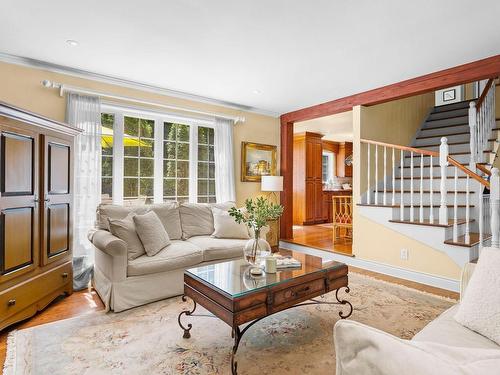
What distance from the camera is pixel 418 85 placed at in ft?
11.6

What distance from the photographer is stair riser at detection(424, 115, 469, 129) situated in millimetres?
5254

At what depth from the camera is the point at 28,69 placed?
317 centimetres

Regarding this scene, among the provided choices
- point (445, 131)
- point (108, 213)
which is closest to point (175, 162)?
point (108, 213)

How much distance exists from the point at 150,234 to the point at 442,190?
3217 mm

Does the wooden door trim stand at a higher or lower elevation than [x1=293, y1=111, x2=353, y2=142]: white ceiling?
lower

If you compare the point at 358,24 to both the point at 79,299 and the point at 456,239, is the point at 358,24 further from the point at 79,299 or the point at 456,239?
the point at 79,299

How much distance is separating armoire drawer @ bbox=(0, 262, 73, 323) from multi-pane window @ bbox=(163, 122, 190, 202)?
5.26 feet

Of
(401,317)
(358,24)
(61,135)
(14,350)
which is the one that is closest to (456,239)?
(401,317)

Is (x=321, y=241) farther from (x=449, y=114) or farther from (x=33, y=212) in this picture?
(x=33, y=212)

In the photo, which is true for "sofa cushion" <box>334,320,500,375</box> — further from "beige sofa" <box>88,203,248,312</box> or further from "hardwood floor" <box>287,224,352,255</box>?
"hardwood floor" <box>287,224,352,255</box>

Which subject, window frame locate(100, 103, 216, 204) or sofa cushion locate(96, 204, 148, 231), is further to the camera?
window frame locate(100, 103, 216, 204)

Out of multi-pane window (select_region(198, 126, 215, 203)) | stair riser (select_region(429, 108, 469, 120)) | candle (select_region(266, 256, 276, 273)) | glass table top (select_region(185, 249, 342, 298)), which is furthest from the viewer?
stair riser (select_region(429, 108, 469, 120))

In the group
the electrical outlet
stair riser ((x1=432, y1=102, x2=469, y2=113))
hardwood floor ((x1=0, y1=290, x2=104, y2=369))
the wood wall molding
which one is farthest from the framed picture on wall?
stair riser ((x1=432, y1=102, x2=469, y2=113))

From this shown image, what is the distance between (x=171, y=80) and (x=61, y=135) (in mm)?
1480
